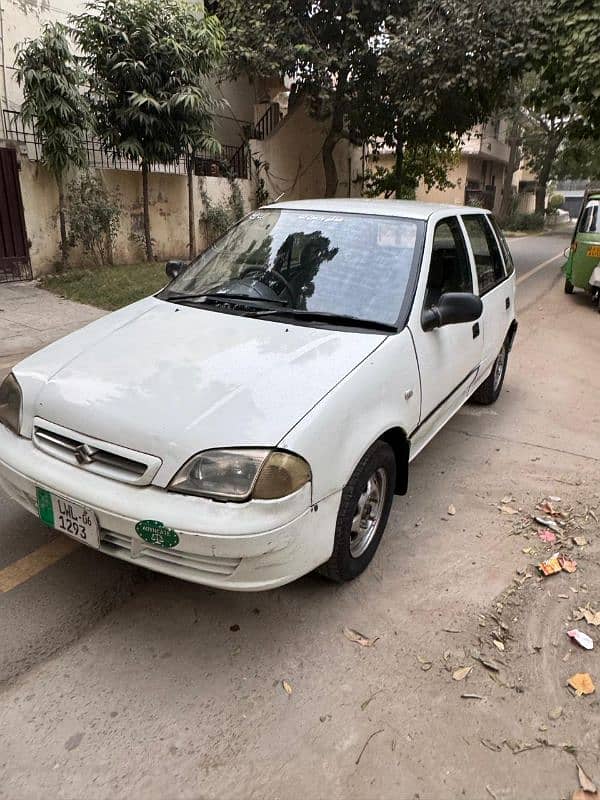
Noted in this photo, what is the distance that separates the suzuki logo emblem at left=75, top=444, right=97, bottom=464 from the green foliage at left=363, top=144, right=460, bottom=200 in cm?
1785

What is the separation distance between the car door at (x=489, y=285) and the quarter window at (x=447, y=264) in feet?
0.70

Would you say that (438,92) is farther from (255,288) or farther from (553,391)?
(255,288)

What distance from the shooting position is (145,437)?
A: 2.32 metres

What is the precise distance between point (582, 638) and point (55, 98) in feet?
32.3

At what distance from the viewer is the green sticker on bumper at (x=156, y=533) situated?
2.22 metres

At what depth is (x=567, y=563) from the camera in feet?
10.5

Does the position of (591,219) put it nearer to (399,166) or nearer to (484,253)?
(484,253)

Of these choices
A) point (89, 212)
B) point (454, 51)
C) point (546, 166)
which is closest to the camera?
point (89, 212)

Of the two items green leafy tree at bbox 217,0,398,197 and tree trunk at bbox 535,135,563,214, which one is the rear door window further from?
tree trunk at bbox 535,135,563,214

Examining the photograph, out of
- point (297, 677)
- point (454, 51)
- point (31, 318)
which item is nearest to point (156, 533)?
point (297, 677)

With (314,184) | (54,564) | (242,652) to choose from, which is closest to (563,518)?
(242,652)

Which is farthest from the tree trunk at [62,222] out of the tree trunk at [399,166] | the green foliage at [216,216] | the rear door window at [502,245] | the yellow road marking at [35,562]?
the tree trunk at [399,166]

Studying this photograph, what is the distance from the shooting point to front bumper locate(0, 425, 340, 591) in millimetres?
2207

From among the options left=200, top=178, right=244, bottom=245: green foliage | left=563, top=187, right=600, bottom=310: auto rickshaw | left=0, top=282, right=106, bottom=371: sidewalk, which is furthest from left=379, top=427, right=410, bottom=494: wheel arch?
left=200, top=178, right=244, bottom=245: green foliage
